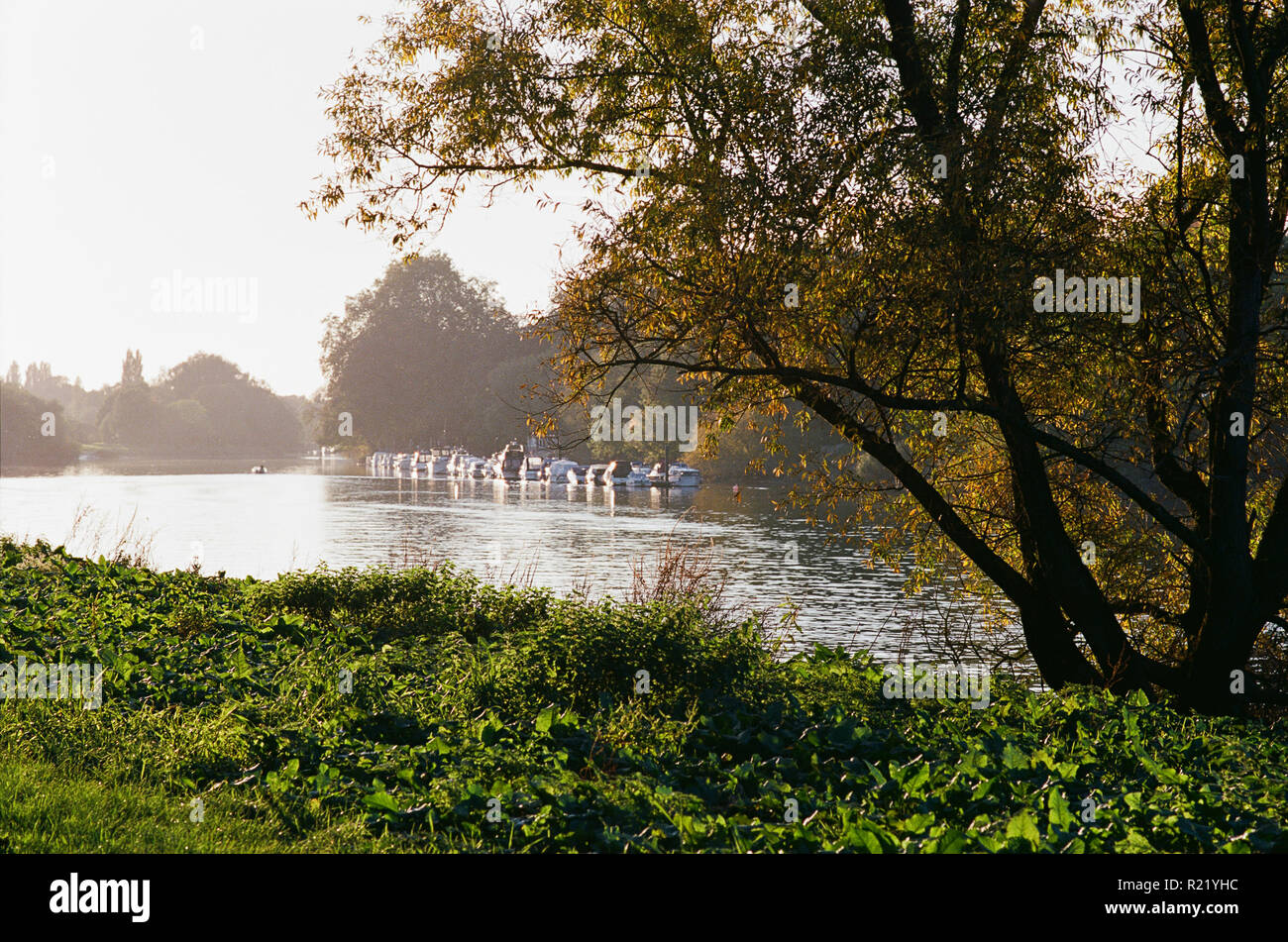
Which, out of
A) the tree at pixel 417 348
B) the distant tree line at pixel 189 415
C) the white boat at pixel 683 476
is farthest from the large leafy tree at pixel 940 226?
the distant tree line at pixel 189 415

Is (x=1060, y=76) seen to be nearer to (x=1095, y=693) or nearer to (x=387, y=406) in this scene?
(x=1095, y=693)

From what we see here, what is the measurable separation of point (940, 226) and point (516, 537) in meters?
27.6

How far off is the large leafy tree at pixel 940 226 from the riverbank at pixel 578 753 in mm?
2105

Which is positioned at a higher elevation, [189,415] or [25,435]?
[189,415]

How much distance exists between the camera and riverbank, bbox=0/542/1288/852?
5668mm

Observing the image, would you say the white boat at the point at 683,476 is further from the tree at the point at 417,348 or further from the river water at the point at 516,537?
the tree at the point at 417,348

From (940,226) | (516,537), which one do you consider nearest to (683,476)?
(516,537)

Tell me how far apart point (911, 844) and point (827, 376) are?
238 inches

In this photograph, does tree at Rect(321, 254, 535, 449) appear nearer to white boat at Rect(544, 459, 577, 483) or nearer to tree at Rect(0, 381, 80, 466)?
tree at Rect(0, 381, 80, 466)

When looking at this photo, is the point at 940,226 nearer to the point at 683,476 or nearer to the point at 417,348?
the point at 683,476

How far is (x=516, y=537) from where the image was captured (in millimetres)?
36469

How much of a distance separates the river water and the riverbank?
4.76 metres

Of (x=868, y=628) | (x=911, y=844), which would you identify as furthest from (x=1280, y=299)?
(x=911, y=844)
